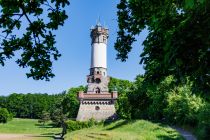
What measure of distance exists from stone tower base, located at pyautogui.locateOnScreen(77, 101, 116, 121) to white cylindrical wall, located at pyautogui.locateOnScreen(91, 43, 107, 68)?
679 cm

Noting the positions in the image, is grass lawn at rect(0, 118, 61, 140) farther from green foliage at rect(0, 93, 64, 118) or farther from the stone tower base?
green foliage at rect(0, 93, 64, 118)

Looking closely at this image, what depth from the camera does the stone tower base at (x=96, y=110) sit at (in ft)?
218

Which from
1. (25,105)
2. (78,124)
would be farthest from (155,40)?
(25,105)

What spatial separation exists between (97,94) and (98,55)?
6991mm

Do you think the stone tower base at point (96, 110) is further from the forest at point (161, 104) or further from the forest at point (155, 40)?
the forest at point (155, 40)

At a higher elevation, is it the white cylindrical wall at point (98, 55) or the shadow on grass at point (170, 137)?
the white cylindrical wall at point (98, 55)

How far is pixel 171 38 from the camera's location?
7031 millimetres

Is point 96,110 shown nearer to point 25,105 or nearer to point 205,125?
point 205,125

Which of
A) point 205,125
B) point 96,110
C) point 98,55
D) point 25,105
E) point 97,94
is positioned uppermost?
point 98,55

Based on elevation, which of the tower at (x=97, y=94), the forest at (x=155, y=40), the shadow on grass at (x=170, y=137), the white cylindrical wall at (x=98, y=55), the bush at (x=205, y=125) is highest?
the white cylindrical wall at (x=98, y=55)

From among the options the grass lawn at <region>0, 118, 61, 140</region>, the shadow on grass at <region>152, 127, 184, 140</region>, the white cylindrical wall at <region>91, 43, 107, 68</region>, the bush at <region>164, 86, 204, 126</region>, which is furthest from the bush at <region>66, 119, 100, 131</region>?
the shadow on grass at <region>152, 127, 184, 140</region>

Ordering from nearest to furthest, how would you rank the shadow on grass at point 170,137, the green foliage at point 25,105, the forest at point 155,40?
the forest at point 155,40 < the shadow on grass at point 170,137 < the green foliage at point 25,105

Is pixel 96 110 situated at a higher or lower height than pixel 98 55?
lower

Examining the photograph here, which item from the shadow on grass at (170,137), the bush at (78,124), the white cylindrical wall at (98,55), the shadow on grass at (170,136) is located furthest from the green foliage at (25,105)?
the shadow on grass at (170,137)
